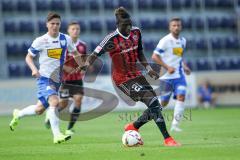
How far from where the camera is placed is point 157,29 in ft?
105

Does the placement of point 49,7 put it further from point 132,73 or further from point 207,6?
point 132,73

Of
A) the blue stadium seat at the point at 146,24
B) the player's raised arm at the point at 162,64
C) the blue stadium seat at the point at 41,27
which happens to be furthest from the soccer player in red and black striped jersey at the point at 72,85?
the blue stadium seat at the point at 146,24

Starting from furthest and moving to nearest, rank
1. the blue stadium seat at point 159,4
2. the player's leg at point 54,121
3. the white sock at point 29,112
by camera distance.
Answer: the blue stadium seat at point 159,4
the white sock at point 29,112
the player's leg at point 54,121

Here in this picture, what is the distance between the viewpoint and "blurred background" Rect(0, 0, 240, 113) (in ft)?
97.7

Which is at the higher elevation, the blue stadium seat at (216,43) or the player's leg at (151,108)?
the player's leg at (151,108)

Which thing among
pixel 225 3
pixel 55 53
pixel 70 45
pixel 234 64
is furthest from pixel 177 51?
pixel 225 3

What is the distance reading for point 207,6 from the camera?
33.0m

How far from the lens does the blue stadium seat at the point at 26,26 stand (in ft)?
98.5

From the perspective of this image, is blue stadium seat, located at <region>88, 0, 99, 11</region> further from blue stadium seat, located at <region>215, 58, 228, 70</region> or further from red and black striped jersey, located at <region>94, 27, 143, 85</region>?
red and black striped jersey, located at <region>94, 27, 143, 85</region>

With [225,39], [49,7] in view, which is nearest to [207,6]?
[225,39]

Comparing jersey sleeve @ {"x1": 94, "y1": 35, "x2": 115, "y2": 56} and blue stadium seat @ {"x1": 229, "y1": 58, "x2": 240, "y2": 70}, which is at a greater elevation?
jersey sleeve @ {"x1": 94, "y1": 35, "x2": 115, "y2": 56}

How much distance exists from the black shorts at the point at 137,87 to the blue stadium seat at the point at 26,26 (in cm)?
1851

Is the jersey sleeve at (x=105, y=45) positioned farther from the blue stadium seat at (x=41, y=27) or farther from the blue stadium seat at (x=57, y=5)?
the blue stadium seat at (x=57, y=5)

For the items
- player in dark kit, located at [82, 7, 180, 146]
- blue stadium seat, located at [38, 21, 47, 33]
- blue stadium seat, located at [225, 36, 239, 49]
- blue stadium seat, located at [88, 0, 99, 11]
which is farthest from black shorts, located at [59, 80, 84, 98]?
blue stadium seat, located at [225, 36, 239, 49]
